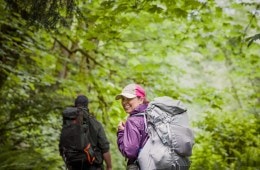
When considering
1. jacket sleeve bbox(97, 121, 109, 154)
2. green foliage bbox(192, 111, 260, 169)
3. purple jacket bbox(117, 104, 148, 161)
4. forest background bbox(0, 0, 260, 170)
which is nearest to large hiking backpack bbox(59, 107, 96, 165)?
jacket sleeve bbox(97, 121, 109, 154)

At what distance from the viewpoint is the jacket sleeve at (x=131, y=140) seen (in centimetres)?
288

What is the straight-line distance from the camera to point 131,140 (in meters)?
2.90

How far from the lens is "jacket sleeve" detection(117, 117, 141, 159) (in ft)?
9.46

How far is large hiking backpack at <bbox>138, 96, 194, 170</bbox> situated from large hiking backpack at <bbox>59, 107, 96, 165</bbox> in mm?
1691

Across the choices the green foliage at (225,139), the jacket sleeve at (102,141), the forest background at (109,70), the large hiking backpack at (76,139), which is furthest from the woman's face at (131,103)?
the green foliage at (225,139)

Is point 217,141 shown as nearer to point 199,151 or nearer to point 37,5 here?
point 199,151

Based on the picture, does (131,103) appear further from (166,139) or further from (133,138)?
(166,139)

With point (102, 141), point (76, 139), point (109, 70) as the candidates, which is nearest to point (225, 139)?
point (109, 70)

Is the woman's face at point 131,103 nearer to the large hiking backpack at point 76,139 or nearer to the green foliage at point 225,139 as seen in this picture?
the large hiking backpack at point 76,139

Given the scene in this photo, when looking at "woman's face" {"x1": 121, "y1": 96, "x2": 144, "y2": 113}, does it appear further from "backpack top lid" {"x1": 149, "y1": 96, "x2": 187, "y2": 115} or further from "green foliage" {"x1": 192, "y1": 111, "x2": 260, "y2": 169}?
"green foliage" {"x1": 192, "y1": 111, "x2": 260, "y2": 169}

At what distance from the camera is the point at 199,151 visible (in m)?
8.17

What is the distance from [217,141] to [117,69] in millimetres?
3192

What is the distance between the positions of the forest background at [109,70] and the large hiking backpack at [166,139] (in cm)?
Answer: 245

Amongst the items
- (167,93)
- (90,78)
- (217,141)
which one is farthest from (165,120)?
(217,141)
